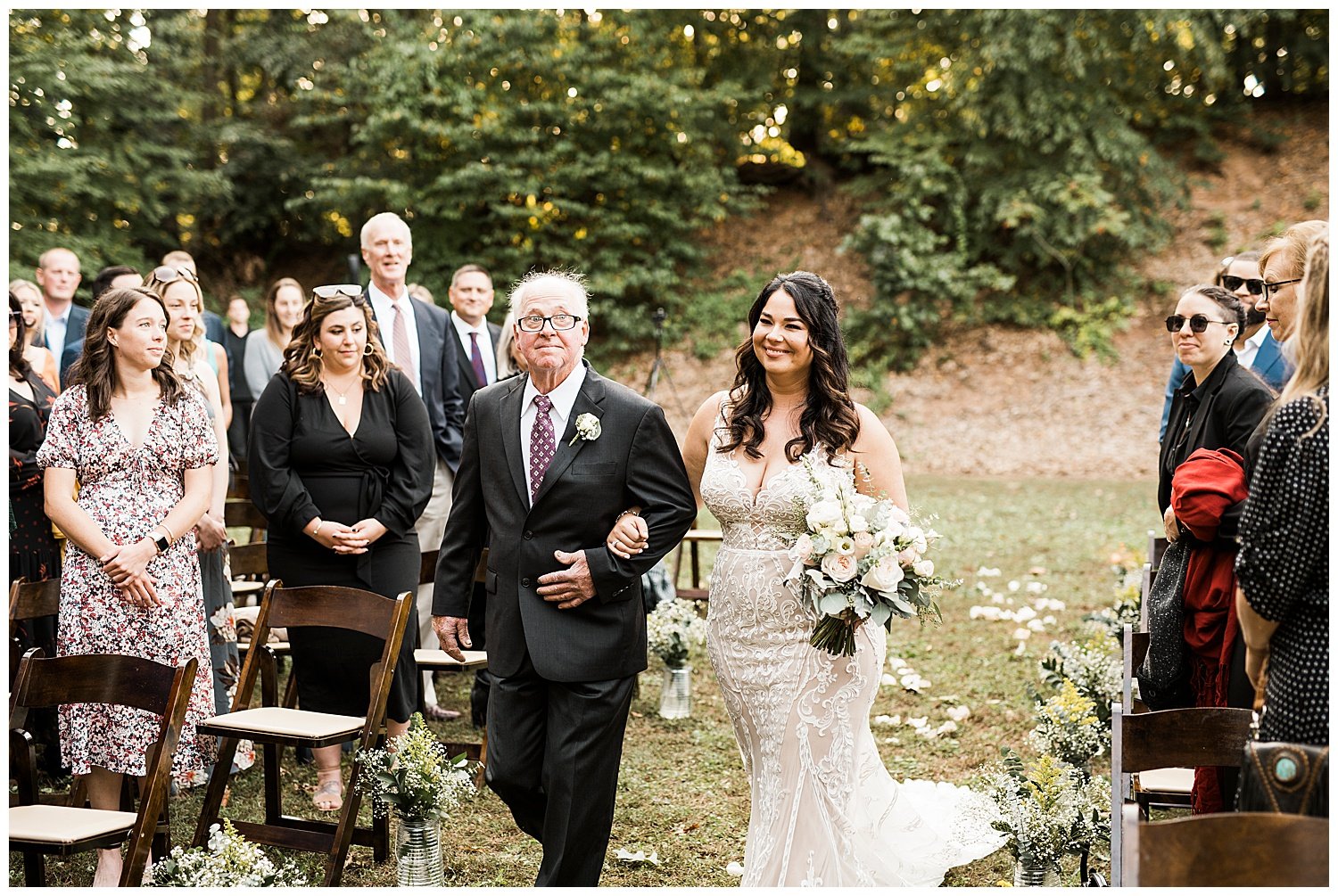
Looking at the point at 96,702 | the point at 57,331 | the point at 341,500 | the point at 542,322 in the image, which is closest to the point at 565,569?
the point at 542,322

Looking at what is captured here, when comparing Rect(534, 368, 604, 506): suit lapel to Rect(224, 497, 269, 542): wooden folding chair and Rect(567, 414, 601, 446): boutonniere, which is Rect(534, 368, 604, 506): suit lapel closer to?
Rect(567, 414, 601, 446): boutonniere

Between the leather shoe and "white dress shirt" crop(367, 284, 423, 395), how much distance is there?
1840 mm

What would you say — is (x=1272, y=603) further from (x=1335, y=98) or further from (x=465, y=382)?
(x=465, y=382)

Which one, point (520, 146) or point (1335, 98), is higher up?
point (520, 146)

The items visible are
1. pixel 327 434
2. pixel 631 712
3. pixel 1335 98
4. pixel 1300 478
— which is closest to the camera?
pixel 1300 478

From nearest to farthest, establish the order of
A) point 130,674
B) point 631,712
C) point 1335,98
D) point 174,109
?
point 1335,98, point 130,674, point 631,712, point 174,109

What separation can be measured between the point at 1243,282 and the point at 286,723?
4975mm

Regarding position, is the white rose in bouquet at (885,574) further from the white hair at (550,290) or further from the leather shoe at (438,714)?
the leather shoe at (438,714)

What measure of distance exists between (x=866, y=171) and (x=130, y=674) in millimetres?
24035

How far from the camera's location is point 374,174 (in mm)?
25172

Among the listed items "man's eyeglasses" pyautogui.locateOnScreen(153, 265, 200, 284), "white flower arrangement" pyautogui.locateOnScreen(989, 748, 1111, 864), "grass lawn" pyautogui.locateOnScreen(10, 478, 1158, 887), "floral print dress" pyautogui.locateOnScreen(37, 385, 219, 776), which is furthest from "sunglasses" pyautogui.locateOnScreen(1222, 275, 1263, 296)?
"man's eyeglasses" pyautogui.locateOnScreen(153, 265, 200, 284)

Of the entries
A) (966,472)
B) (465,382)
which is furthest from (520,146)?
(465,382)

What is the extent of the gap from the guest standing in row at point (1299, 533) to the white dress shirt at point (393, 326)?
16.5 feet

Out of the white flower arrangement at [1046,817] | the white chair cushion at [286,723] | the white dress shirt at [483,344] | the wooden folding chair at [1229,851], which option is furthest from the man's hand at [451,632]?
the white dress shirt at [483,344]
